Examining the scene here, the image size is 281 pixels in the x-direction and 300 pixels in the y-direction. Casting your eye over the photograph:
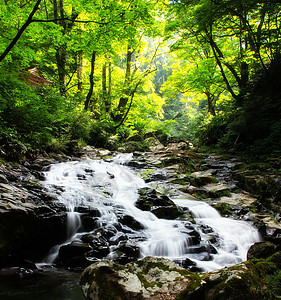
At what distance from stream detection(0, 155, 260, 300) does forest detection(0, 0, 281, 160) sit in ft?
8.68

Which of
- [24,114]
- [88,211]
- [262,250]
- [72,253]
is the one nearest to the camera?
[262,250]

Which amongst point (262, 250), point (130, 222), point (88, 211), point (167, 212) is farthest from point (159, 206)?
point (262, 250)

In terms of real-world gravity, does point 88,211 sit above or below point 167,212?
above

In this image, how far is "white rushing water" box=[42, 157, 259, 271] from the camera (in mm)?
4020

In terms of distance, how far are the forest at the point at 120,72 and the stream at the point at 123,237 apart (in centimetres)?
265

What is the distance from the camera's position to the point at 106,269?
236 centimetres

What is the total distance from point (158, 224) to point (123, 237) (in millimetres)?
1172

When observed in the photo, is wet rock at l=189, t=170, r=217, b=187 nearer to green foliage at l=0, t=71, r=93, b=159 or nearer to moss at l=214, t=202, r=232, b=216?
moss at l=214, t=202, r=232, b=216

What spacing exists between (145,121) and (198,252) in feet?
44.7

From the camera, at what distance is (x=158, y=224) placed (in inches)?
201

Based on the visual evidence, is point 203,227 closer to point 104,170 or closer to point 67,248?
point 67,248

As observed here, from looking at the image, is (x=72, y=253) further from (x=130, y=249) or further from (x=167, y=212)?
(x=167, y=212)

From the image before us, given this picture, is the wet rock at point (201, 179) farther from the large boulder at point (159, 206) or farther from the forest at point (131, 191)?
the large boulder at point (159, 206)

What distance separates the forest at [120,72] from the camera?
670cm
